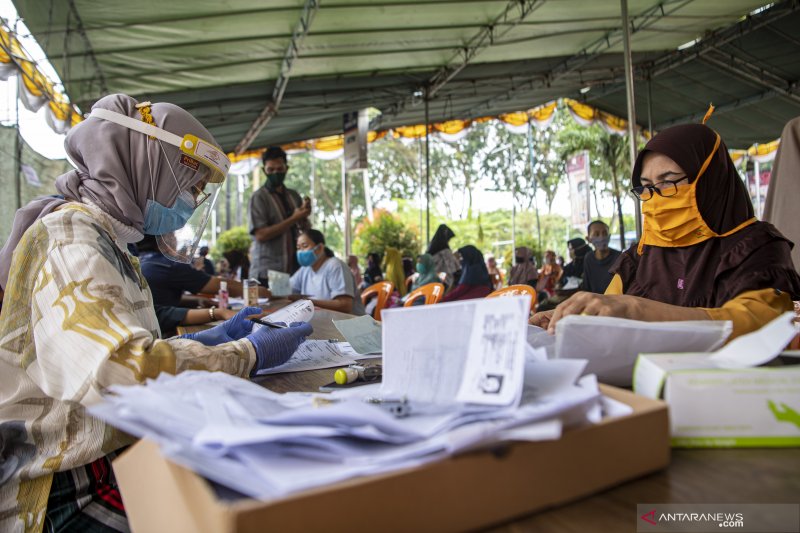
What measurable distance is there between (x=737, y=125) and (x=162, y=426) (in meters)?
13.3

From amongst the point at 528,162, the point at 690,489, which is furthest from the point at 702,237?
the point at 528,162

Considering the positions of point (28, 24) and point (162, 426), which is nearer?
point (162, 426)

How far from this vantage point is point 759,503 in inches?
20.7

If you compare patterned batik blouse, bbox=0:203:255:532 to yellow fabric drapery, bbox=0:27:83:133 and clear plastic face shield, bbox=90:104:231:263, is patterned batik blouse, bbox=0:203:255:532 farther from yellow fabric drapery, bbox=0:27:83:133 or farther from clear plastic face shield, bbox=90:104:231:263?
yellow fabric drapery, bbox=0:27:83:133

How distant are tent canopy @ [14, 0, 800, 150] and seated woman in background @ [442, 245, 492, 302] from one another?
2832 mm

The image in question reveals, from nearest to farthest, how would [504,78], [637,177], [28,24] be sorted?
[637,177], [28,24], [504,78]

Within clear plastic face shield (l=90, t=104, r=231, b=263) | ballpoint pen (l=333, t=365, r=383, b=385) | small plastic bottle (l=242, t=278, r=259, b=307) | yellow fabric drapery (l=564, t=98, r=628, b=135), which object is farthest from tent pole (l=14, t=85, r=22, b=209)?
yellow fabric drapery (l=564, t=98, r=628, b=135)

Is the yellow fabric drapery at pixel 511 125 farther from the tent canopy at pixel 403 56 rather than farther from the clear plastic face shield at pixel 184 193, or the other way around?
the clear plastic face shield at pixel 184 193

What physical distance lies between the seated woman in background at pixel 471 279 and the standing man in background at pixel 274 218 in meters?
1.85

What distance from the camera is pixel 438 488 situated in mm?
475

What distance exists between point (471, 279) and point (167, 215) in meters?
4.74

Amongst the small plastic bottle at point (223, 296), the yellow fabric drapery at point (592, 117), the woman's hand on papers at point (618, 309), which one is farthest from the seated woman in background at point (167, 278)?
the yellow fabric drapery at point (592, 117)

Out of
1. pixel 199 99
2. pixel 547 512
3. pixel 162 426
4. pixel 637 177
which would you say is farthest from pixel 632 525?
pixel 199 99

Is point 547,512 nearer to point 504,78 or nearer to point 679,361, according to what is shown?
point 679,361
